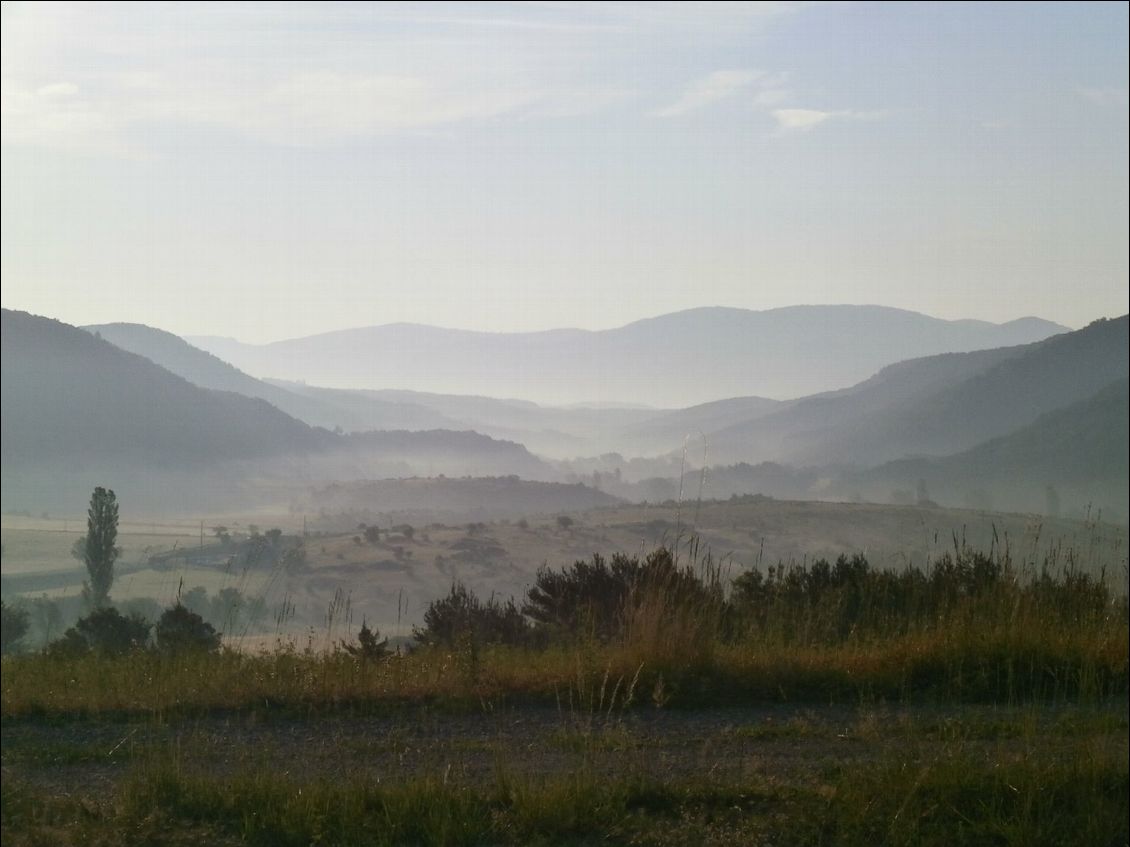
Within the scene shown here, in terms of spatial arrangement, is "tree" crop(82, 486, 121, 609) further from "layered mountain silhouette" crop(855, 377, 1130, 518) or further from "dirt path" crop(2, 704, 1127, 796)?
"layered mountain silhouette" crop(855, 377, 1130, 518)

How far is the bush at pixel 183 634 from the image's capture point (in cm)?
958

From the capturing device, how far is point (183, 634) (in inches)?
452

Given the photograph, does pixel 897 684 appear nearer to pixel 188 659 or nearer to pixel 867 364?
pixel 188 659

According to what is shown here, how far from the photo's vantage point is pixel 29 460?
67688 mm

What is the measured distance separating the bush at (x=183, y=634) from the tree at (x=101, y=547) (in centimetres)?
1107

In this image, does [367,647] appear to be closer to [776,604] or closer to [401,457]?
[776,604]

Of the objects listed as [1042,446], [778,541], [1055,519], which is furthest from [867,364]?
[1055,519]

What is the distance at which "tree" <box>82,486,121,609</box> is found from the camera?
76.3 ft

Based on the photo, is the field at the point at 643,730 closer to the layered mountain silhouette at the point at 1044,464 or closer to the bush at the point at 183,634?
the bush at the point at 183,634

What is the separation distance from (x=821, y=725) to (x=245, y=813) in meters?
3.54

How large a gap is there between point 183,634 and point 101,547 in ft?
45.4

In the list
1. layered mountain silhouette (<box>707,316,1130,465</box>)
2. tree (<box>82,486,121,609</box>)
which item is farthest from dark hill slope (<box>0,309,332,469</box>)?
tree (<box>82,486,121,609</box>)

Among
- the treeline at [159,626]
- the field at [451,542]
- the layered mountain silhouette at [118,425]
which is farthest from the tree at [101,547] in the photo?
the layered mountain silhouette at [118,425]

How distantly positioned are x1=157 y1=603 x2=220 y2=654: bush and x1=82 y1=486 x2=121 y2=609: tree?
11.1 metres
